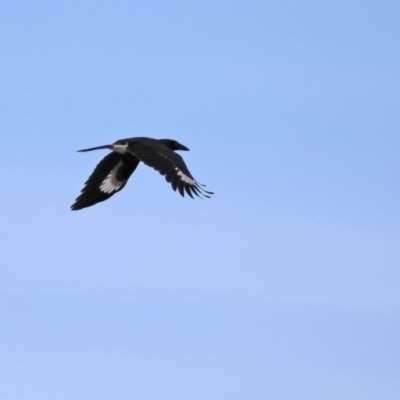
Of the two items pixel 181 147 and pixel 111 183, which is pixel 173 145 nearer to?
pixel 181 147

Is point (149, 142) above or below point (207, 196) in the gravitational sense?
above

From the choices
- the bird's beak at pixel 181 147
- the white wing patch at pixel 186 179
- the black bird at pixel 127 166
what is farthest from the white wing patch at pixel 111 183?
the white wing patch at pixel 186 179

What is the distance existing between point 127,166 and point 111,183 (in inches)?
23.5

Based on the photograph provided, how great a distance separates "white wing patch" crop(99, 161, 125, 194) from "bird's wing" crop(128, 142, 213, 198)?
1769 mm

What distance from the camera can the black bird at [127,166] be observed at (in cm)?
2406

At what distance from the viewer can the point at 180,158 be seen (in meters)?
24.6

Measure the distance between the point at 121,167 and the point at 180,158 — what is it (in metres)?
3.23

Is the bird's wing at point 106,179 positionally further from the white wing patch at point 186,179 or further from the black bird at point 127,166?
the white wing patch at point 186,179

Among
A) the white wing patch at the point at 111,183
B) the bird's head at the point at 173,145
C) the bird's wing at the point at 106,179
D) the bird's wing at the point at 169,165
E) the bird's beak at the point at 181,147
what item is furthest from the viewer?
the bird's beak at the point at 181,147

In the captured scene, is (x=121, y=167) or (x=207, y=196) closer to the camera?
(x=207, y=196)

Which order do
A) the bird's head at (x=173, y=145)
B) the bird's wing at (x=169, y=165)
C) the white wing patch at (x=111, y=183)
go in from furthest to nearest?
the bird's head at (x=173, y=145) < the white wing patch at (x=111, y=183) < the bird's wing at (x=169, y=165)

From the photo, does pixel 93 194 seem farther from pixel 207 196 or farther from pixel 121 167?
pixel 207 196

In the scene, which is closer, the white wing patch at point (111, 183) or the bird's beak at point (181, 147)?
the white wing patch at point (111, 183)

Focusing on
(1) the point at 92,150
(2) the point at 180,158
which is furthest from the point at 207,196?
(1) the point at 92,150
